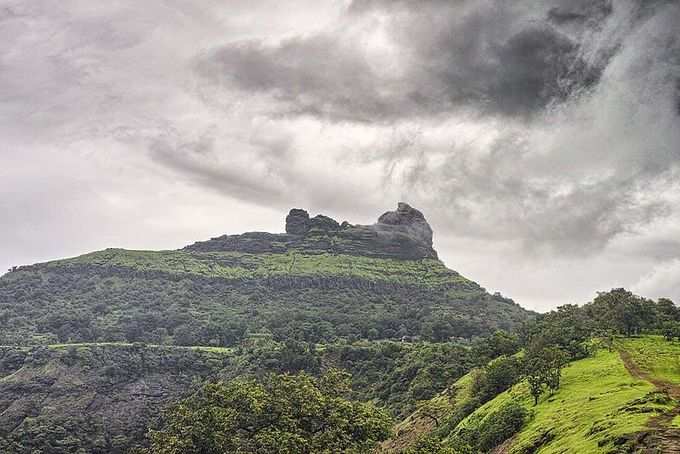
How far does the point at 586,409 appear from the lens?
52.9m

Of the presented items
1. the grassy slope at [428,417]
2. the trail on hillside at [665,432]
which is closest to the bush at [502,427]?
the trail on hillside at [665,432]

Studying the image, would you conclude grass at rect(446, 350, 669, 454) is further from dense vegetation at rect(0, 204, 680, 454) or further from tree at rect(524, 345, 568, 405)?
tree at rect(524, 345, 568, 405)

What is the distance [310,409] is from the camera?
63656 millimetres

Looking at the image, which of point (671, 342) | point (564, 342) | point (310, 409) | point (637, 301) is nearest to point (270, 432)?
point (310, 409)

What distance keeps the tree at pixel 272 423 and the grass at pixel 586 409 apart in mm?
15269

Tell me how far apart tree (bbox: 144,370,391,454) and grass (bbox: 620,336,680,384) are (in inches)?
1141

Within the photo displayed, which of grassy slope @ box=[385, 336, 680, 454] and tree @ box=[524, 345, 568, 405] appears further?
tree @ box=[524, 345, 568, 405]

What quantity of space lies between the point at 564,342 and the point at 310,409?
136 feet

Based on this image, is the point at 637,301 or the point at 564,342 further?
the point at 637,301

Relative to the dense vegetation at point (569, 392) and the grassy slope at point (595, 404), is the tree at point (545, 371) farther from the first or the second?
the grassy slope at point (595, 404)

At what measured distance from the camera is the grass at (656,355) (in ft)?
212

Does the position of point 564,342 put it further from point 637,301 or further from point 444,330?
point 444,330

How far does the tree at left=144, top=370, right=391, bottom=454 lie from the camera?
59.2m

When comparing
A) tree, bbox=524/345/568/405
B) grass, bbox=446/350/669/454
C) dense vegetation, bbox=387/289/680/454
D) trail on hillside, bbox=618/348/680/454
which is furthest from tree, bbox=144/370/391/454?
trail on hillside, bbox=618/348/680/454
